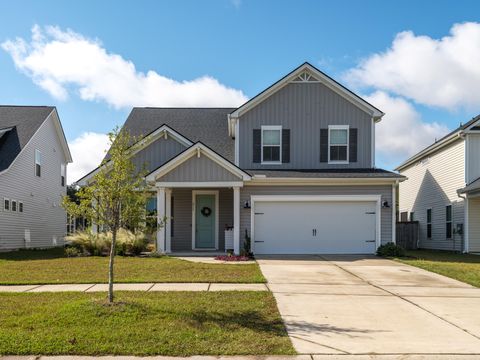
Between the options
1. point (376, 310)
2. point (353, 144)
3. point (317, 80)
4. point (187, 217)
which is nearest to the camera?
point (376, 310)

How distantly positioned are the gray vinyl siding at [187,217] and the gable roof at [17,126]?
→ 23.9 feet

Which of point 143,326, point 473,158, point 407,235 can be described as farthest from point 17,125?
point 473,158

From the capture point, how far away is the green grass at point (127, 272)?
1087cm

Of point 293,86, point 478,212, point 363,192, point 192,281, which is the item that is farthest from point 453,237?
point 192,281

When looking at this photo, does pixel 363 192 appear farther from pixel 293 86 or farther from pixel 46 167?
pixel 46 167

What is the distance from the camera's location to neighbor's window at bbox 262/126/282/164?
62.8 ft

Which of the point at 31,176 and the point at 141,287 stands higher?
the point at 31,176

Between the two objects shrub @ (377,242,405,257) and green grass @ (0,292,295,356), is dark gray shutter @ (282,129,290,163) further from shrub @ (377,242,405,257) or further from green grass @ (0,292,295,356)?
green grass @ (0,292,295,356)

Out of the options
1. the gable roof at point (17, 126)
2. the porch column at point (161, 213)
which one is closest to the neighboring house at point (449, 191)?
the porch column at point (161, 213)

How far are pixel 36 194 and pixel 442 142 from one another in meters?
19.8

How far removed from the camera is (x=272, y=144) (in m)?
19.2

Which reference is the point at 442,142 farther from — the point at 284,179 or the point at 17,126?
the point at 17,126

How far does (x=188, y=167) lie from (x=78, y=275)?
261 inches

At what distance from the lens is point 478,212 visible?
A: 20328 mm
